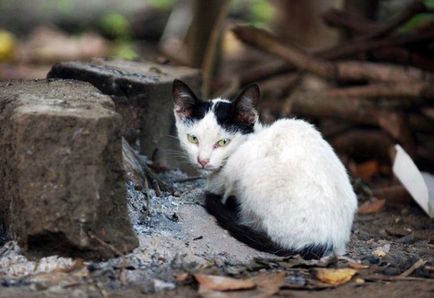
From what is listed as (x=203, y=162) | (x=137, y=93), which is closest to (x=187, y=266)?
(x=203, y=162)

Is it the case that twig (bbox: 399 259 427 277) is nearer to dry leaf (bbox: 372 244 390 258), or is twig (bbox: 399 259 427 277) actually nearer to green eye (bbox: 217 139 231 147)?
dry leaf (bbox: 372 244 390 258)

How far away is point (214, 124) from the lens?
454 cm

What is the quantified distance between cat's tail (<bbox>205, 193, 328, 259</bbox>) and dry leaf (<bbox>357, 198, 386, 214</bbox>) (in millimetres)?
1578

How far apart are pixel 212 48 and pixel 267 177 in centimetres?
359

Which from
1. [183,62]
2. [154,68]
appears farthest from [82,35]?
[154,68]

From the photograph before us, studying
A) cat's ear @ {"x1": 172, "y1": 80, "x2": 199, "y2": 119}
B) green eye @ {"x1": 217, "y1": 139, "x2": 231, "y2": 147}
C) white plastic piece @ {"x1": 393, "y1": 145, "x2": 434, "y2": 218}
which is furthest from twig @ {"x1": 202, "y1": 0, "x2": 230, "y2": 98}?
green eye @ {"x1": 217, "y1": 139, "x2": 231, "y2": 147}

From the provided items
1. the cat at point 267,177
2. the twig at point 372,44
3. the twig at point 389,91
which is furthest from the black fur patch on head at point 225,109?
the twig at point 372,44

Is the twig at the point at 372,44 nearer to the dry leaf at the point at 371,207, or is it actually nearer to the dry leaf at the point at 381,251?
the dry leaf at the point at 371,207

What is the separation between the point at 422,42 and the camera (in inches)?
265

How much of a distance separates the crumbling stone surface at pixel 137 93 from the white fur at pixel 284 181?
0.83 m

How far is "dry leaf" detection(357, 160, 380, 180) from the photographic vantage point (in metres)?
7.10

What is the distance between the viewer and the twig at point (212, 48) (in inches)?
293

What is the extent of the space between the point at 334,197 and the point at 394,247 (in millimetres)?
726

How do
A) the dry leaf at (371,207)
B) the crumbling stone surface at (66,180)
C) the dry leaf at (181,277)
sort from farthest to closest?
the dry leaf at (371,207), the dry leaf at (181,277), the crumbling stone surface at (66,180)
